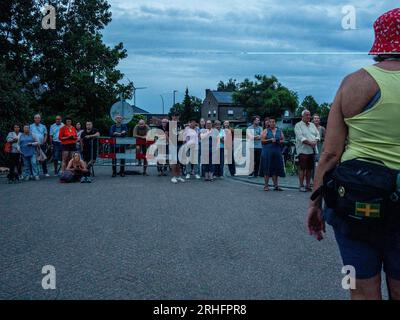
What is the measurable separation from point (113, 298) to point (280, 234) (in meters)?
3.46

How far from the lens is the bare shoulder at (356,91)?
2396mm

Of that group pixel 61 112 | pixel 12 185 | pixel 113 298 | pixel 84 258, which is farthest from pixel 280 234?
pixel 61 112

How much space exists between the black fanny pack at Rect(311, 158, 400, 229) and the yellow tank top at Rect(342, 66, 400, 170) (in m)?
0.06

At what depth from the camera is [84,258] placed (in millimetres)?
5516

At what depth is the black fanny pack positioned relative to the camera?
2.31 metres

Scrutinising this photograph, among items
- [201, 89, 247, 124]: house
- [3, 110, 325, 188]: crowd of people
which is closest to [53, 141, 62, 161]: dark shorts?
[3, 110, 325, 188]: crowd of people

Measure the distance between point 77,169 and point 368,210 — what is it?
43.0 feet

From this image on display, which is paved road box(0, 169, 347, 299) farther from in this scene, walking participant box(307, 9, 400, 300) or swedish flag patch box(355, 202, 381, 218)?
swedish flag patch box(355, 202, 381, 218)

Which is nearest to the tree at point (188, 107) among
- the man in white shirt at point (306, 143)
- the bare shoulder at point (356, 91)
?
the man in white shirt at point (306, 143)

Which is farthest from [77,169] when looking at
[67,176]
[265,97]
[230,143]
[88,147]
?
[265,97]

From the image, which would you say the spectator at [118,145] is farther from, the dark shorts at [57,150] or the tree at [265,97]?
the tree at [265,97]

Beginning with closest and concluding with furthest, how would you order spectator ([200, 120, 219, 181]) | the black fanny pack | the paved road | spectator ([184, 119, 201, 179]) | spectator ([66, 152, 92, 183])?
the black fanny pack < the paved road < spectator ([66, 152, 92, 183]) < spectator ([200, 120, 219, 181]) < spectator ([184, 119, 201, 179])

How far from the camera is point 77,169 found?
577 inches

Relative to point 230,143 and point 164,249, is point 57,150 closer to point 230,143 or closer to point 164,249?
point 230,143
